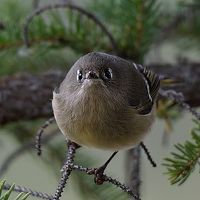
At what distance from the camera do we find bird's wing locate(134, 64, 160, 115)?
1.22 metres

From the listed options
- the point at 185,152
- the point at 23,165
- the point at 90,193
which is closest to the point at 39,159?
the point at 90,193

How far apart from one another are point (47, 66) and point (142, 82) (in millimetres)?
276

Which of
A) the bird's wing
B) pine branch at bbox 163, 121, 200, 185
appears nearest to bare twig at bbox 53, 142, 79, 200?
pine branch at bbox 163, 121, 200, 185

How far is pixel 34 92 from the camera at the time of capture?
132cm

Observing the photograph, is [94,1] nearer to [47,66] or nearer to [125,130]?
[47,66]

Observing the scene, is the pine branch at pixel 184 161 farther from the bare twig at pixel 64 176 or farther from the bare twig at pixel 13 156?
the bare twig at pixel 13 156

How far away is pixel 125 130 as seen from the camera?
3.69 ft

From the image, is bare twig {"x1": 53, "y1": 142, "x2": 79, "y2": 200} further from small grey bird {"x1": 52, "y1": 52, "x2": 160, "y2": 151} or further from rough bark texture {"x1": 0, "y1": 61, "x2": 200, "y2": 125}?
rough bark texture {"x1": 0, "y1": 61, "x2": 200, "y2": 125}

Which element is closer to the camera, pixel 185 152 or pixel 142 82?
pixel 185 152

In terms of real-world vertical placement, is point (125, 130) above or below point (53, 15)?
below

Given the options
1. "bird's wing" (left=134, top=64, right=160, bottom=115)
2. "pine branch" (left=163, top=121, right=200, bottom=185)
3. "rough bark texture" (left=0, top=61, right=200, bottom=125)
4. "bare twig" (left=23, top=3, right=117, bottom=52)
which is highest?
"bare twig" (left=23, top=3, right=117, bottom=52)

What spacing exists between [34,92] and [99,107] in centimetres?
28

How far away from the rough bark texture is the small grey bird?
14cm

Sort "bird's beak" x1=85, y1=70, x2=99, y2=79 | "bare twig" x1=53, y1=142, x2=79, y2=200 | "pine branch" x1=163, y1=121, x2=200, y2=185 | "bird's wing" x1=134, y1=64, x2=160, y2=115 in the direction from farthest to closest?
"bird's wing" x1=134, y1=64, x2=160, y2=115, "bird's beak" x1=85, y1=70, x2=99, y2=79, "pine branch" x1=163, y1=121, x2=200, y2=185, "bare twig" x1=53, y1=142, x2=79, y2=200
